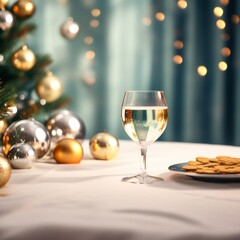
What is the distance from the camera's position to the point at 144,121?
33.2 inches

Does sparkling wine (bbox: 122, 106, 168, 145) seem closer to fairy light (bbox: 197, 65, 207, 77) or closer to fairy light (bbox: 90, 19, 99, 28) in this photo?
fairy light (bbox: 197, 65, 207, 77)

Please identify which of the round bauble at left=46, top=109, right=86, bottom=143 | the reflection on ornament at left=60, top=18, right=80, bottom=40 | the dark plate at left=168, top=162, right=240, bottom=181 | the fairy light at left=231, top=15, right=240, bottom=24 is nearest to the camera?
the dark plate at left=168, top=162, right=240, bottom=181

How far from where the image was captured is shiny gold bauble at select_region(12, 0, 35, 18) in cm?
182

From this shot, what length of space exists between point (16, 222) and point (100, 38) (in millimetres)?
2213

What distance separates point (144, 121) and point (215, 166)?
0.49 ft

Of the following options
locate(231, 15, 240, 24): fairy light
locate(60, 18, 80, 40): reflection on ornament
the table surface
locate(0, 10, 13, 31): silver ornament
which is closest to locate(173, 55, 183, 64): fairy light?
locate(231, 15, 240, 24): fairy light

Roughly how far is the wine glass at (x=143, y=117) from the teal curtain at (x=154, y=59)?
1.72 meters

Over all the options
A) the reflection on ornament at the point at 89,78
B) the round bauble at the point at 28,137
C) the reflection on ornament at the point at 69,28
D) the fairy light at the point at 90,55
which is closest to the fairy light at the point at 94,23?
the fairy light at the point at 90,55

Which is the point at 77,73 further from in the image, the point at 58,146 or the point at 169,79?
the point at 58,146

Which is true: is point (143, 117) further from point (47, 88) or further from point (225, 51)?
point (225, 51)

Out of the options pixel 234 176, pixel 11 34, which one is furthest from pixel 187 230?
pixel 11 34

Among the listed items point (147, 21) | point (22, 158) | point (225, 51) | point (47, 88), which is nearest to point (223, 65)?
point (225, 51)

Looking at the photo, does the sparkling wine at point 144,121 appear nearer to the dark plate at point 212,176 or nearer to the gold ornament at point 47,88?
the dark plate at point 212,176

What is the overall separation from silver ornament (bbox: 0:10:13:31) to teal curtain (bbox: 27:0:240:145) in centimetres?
94
